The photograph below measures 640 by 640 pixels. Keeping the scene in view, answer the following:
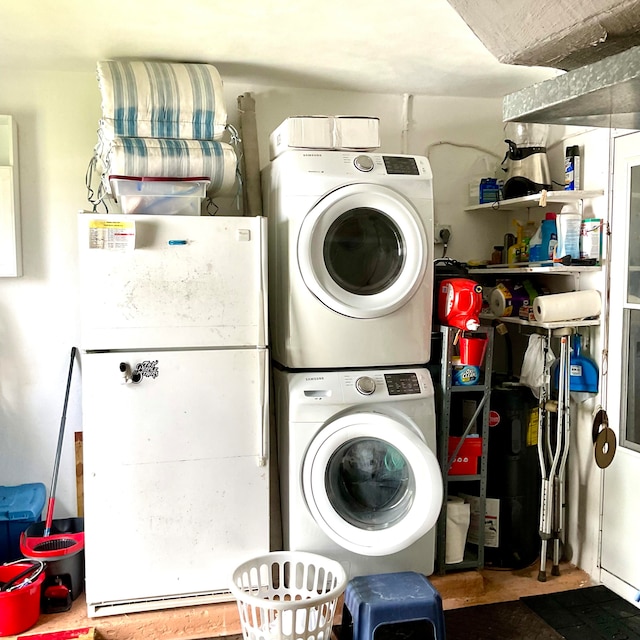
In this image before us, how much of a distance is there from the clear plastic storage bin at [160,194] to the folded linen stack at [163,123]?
13 centimetres

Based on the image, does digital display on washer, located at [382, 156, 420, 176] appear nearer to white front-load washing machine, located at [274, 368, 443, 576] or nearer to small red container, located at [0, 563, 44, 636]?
white front-load washing machine, located at [274, 368, 443, 576]

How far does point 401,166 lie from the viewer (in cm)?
272

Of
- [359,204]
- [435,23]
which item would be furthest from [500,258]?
[435,23]

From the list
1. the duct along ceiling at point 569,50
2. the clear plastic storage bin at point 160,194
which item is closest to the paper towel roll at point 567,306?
the clear plastic storage bin at point 160,194

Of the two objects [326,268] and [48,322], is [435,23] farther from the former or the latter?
[48,322]

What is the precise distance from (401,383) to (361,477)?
43 centimetres

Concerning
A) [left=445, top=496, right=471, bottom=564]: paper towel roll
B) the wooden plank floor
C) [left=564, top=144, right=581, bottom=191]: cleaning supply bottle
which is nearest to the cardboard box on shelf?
[left=445, top=496, right=471, bottom=564]: paper towel roll

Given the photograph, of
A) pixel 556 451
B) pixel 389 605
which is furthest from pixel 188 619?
pixel 556 451

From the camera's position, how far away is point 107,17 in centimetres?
239

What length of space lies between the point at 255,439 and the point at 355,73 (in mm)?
1779

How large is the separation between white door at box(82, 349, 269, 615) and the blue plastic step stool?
1.45ft

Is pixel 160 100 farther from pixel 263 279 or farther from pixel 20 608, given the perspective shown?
pixel 20 608

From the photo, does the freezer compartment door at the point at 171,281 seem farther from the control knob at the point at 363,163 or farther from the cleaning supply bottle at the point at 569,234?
the cleaning supply bottle at the point at 569,234

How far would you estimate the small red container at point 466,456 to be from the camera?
2.93 metres
